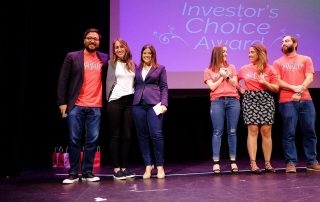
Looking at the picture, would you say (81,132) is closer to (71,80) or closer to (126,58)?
(71,80)

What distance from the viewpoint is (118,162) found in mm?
3859

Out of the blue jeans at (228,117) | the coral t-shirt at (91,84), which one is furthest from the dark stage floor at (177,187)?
the coral t-shirt at (91,84)

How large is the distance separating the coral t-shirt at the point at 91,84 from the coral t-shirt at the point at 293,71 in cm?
182

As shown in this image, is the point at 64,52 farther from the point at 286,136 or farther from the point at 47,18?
the point at 286,136

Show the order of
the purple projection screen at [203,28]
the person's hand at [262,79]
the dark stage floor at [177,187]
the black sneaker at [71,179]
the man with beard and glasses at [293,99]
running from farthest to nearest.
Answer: the purple projection screen at [203,28]
the man with beard and glasses at [293,99]
the person's hand at [262,79]
the black sneaker at [71,179]
the dark stage floor at [177,187]

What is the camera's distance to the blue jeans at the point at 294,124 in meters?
4.07

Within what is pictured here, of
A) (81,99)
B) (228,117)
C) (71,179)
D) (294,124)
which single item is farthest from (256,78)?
(71,179)

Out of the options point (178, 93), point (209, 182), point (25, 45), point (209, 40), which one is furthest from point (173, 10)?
point (209, 182)

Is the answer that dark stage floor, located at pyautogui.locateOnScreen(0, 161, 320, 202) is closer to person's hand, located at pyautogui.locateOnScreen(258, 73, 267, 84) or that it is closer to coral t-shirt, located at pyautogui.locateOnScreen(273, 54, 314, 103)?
coral t-shirt, located at pyautogui.locateOnScreen(273, 54, 314, 103)

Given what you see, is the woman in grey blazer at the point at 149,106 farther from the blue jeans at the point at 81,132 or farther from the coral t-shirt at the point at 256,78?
the coral t-shirt at the point at 256,78

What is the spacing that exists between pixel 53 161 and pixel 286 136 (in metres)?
2.77

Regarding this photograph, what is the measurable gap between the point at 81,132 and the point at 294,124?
2.12m

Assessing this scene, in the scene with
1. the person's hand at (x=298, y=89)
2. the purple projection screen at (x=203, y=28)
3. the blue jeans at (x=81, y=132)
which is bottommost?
the blue jeans at (x=81, y=132)

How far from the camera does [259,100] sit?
13.1 ft
